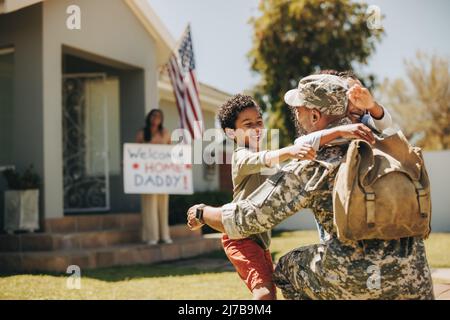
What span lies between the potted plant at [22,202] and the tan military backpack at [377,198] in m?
6.22

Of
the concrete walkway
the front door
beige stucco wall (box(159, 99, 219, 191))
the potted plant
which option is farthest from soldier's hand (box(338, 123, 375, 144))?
beige stucco wall (box(159, 99, 219, 191))

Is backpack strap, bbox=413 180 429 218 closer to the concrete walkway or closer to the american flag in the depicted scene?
the concrete walkway

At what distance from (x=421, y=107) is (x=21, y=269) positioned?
2547 cm

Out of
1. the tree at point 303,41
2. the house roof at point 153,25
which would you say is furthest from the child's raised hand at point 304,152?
the tree at point 303,41

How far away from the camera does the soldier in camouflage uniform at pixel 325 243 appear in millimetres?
2117

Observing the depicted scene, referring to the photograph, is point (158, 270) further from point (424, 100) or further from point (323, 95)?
point (424, 100)

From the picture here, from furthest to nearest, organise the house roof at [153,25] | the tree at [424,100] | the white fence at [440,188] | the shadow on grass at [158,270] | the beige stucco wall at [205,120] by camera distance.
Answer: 1. the tree at [424,100]
2. the beige stucco wall at [205,120]
3. the white fence at [440,188]
4. the house roof at [153,25]
5. the shadow on grass at [158,270]

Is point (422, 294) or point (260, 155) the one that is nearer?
point (422, 294)

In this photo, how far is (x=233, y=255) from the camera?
2863mm

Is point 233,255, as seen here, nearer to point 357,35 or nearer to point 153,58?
point 153,58

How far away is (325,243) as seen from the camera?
2.30 metres

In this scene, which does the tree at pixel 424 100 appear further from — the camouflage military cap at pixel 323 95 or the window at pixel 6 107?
the camouflage military cap at pixel 323 95

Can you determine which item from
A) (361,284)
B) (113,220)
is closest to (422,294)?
(361,284)

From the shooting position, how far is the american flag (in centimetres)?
970
